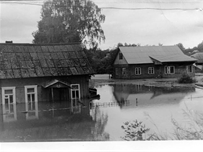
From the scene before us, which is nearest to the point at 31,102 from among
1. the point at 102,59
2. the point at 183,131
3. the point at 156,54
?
the point at 102,59

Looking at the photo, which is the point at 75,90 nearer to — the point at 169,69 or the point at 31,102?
the point at 31,102

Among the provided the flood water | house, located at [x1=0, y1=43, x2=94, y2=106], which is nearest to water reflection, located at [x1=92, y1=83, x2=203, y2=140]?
the flood water

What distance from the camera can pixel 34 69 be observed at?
5.00 m

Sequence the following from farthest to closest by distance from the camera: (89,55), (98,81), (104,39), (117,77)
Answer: (98,81) < (117,77) < (89,55) < (104,39)

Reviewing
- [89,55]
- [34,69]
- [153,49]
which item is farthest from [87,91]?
[153,49]

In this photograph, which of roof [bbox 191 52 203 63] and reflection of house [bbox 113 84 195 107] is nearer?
roof [bbox 191 52 203 63]

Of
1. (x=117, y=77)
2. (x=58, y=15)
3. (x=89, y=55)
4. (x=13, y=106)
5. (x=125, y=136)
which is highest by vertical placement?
(x=58, y=15)

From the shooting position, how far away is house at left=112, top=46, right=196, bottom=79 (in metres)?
4.70

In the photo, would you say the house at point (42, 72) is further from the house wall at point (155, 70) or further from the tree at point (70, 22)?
the house wall at point (155, 70)

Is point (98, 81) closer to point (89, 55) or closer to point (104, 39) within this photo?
point (89, 55)

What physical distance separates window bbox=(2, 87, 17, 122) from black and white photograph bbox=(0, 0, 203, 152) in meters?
0.02

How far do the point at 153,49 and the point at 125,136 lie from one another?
5.75 feet

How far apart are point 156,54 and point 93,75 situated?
1445 mm

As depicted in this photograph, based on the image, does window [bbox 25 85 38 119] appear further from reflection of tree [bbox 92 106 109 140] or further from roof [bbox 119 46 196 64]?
roof [bbox 119 46 196 64]
